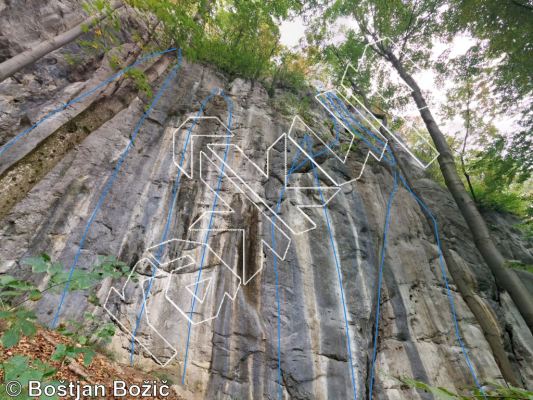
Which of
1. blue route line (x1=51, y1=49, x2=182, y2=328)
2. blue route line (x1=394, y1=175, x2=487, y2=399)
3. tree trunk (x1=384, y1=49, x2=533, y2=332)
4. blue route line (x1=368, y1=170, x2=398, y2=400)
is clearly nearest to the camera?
blue route line (x1=51, y1=49, x2=182, y2=328)

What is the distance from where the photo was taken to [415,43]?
10.0 metres

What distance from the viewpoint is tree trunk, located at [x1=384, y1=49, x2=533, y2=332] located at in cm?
552

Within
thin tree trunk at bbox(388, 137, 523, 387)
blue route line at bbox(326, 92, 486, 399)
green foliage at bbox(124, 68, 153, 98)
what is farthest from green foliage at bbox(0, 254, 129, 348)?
thin tree trunk at bbox(388, 137, 523, 387)

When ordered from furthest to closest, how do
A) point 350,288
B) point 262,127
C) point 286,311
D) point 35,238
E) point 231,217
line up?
point 262,127, point 231,217, point 350,288, point 286,311, point 35,238

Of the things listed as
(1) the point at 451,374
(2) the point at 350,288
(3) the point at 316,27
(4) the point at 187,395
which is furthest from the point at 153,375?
(3) the point at 316,27

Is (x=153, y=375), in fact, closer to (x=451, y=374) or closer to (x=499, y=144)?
(x=451, y=374)

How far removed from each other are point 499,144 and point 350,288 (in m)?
5.53

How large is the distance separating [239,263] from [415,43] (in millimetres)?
9808

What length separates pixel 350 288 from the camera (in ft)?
18.4

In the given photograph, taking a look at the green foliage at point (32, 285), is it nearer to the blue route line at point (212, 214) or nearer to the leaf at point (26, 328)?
the leaf at point (26, 328)

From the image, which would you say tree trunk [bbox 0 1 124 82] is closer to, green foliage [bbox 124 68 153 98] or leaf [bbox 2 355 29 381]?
green foliage [bbox 124 68 153 98]

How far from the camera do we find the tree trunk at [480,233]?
5.52m
